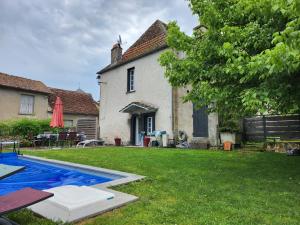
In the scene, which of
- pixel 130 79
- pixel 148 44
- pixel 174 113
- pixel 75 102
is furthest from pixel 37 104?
pixel 174 113

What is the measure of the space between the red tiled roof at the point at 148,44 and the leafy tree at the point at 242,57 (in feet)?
33.2

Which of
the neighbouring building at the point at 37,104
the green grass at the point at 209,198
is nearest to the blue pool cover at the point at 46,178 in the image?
the green grass at the point at 209,198

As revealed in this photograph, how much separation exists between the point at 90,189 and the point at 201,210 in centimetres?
198

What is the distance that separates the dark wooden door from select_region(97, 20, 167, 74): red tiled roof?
16.2 feet

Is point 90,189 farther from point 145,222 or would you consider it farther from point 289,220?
point 289,220

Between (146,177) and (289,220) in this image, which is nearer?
(289,220)

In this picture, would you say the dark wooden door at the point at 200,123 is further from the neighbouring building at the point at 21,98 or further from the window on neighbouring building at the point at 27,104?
the window on neighbouring building at the point at 27,104

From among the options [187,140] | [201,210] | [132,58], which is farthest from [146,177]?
[132,58]

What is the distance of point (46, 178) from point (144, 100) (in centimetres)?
1066

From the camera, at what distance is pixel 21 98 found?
82.6 ft

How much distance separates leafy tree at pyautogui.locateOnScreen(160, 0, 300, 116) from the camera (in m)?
3.82

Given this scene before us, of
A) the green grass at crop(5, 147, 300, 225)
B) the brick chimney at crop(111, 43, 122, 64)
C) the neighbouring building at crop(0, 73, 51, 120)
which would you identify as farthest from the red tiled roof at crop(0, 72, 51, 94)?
the green grass at crop(5, 147, 300, 225)

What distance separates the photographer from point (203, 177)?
19.9 feet

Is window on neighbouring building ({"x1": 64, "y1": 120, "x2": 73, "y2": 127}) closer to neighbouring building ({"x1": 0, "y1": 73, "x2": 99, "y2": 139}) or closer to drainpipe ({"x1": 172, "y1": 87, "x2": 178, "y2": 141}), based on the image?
neighbouring building ({"x1": 0, "y1": 73, "x2": 99, "y2": 139})
